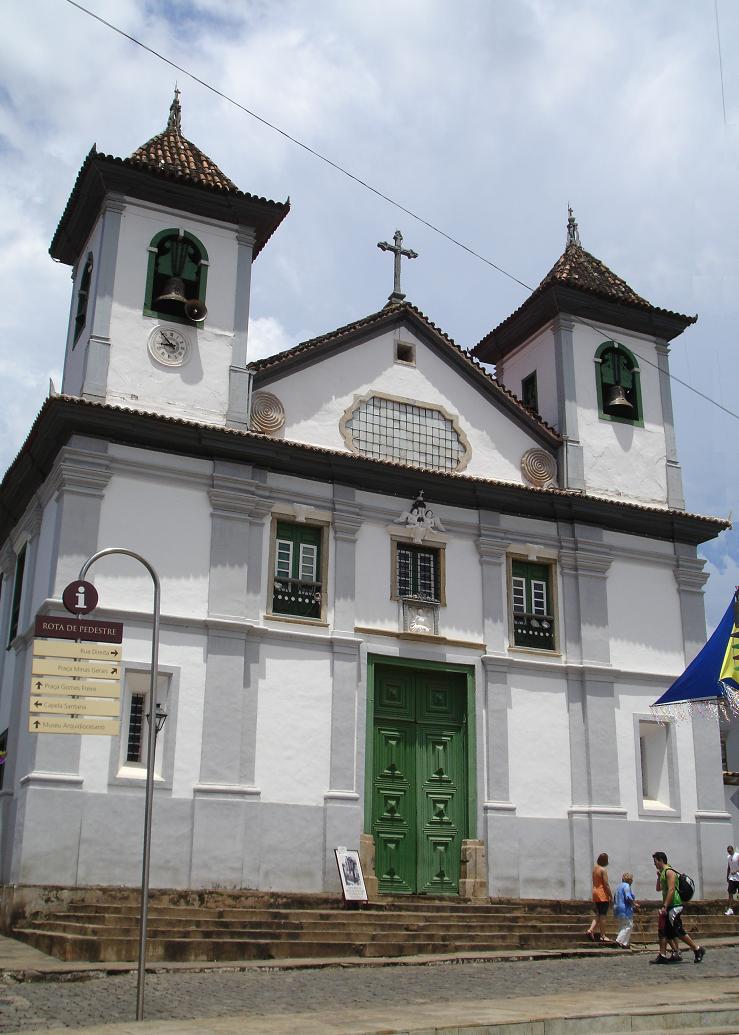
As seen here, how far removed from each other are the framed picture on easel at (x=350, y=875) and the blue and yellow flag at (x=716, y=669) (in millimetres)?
5414

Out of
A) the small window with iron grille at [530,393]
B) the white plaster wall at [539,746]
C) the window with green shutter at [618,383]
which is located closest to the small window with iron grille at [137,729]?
the white plaster wall at [539,746]

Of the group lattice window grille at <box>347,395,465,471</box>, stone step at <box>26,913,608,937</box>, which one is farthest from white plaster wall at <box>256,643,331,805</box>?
lattice window grille at <box>347,395,465,471</box>

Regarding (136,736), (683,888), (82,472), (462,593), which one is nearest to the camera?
(683,888)

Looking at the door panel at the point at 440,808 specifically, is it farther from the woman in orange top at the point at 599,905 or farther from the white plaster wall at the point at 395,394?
the white plaster wall at the point at 395,394

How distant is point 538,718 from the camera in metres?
20.8

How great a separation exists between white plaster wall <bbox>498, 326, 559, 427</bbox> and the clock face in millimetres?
7737

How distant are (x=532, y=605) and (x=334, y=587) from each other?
4.05 meters

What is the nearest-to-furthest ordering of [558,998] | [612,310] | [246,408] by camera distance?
[558,998] < [246,408] < [612,310]

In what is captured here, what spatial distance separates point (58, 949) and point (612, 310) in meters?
16.4

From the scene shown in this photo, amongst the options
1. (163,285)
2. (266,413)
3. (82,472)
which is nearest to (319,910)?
(82,472)

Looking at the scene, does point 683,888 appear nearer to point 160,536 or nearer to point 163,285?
point 160,536

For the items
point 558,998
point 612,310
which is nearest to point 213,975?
point 558,998

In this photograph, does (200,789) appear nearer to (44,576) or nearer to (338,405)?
(44,576)

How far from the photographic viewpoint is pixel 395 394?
71.2ft
